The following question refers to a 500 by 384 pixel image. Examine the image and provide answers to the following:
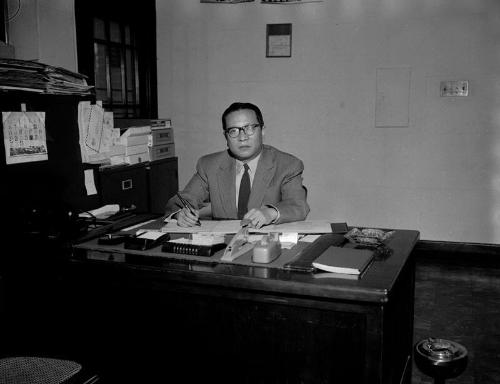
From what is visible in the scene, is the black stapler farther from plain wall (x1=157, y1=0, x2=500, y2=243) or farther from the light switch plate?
the light switch plate

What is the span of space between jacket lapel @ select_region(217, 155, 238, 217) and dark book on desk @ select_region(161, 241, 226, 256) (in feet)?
2.84

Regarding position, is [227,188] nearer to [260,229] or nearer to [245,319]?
[260,229]

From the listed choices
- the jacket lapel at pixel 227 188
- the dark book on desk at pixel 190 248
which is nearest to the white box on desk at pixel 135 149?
the jacket lapel at pixel 227 188

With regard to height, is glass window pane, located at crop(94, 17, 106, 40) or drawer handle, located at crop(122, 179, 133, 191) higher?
glass window pane, located at crop(94, 17, 106, 40)

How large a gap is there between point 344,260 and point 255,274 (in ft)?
0.94

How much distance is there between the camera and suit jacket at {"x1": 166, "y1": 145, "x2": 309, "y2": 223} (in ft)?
8.48

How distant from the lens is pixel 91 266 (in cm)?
178

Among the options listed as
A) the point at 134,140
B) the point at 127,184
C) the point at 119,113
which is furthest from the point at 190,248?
the point at 119,113

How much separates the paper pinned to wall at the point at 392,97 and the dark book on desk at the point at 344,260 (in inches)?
109

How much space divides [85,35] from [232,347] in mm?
2800

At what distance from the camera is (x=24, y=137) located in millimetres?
2297

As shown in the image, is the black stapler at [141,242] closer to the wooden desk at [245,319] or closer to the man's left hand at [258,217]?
the wooden desk at [245,319]

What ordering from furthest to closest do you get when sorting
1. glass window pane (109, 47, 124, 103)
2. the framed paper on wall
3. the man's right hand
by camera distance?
the framed paper on wall → glass window pane (109, 47, 124, 103) → the man's right hand

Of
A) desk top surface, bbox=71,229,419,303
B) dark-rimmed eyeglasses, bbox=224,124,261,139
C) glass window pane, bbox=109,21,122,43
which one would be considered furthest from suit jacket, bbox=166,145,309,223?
glass window pane, bbox=109,21,122,43
